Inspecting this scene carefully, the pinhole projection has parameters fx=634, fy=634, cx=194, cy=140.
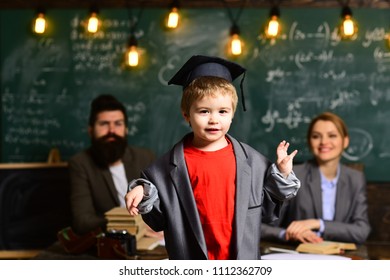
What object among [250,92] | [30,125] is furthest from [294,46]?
[30,125]

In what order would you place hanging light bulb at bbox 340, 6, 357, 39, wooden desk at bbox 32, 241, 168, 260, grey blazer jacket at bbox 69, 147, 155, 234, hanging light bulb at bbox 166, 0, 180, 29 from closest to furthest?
wooden desk at bbox 32, 241, 168, 260
grey blazer jacket at bbox 69, 147, 155, 234
hanging light bulb at bbox 166, 0, 180, 29
hanging light bulb at bbox 340, 6, 357, 39

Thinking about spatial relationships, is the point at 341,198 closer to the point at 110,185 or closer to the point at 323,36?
the point at 110,185

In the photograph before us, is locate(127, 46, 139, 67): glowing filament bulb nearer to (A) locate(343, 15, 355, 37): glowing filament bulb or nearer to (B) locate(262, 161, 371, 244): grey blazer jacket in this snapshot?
(A) locate(343, 15, 355, 37): glowing filament bulb

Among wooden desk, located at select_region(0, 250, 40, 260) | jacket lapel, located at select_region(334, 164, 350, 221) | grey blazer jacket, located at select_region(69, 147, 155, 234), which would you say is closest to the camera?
jacket lapel, located at select_region(334, 164, 350, 221)

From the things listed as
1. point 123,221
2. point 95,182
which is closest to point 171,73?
point 95,182

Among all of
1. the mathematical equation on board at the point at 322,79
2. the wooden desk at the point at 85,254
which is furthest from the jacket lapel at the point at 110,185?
the mathematical equation on board at the point at 322,79

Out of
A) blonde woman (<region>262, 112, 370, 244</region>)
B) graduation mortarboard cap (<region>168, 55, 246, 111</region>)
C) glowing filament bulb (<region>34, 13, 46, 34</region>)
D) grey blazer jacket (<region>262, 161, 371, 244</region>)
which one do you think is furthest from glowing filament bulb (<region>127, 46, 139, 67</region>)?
graduation mortarboard cap (<region>168, 55, 246, 111</region>)

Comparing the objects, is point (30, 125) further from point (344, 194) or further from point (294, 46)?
point (344, 194)

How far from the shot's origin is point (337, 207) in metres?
2.53

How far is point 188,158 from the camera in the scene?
3.52 ft

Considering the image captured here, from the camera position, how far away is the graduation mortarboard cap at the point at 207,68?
107 centimetres

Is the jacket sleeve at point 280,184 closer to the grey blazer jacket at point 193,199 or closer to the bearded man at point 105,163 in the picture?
the grey blazer jacket at point 193,199

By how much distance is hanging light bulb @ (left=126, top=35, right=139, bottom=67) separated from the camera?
382cm
